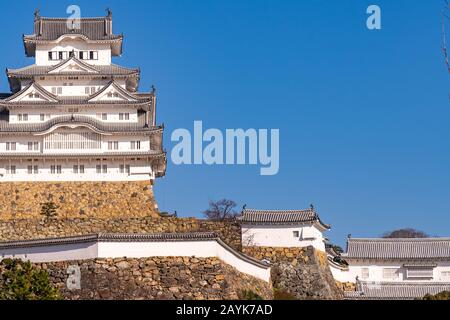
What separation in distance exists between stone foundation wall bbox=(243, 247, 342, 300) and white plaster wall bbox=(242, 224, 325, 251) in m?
0.20

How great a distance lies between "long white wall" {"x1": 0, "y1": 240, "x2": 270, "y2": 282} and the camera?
31734 mm

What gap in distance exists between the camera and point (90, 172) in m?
43.3

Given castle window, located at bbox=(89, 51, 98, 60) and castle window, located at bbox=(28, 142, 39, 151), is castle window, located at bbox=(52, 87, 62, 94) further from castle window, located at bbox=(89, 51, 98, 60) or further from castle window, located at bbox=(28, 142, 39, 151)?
castle window, located at bbox=(28, 142, 39, 151)

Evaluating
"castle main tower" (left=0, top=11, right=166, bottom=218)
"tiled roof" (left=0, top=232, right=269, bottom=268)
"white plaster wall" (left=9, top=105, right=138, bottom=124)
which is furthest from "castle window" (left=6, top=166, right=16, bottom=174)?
"tiled roof" (left=0, top=232, right=269, bottom=268)

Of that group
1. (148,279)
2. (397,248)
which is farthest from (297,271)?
(397,248)

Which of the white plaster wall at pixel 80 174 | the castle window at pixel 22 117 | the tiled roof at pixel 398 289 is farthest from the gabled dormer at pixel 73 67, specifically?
the tiled roof at pixel 398 289

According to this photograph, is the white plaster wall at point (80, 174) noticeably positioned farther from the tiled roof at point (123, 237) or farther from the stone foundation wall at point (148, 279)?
the stone foundation wall at point (148, 279)

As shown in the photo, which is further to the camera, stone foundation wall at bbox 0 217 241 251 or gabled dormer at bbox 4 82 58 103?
gabled dormer at bbox 4 82 58 103

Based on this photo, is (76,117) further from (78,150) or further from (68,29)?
(68,29)

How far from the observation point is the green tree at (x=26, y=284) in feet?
94.0

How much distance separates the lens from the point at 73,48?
158 feet

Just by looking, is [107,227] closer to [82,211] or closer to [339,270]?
[82,211]

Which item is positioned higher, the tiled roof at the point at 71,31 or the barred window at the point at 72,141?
the tiled roof at the point at 71,31

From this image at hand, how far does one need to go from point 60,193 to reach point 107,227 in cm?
339
